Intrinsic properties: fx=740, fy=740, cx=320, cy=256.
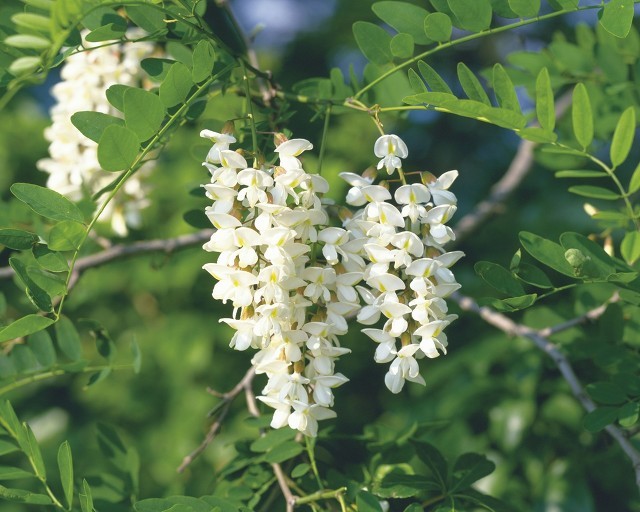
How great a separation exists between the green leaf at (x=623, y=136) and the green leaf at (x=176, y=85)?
0.49 metres

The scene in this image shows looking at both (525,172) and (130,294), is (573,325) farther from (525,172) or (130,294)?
(130,294)

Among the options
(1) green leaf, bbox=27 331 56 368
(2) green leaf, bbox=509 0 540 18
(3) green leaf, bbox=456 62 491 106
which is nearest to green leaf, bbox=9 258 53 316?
(1) green leaf, bbox=27 331 56 368

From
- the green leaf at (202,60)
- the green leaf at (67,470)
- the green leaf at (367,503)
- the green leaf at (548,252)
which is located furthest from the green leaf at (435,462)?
the green leaf at (202,60)

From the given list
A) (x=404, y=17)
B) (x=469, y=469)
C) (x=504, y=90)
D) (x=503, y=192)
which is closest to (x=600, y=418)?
(x=469, y=469)

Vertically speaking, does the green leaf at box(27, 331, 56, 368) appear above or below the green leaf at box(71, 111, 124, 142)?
below

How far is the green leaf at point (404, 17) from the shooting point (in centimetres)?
88

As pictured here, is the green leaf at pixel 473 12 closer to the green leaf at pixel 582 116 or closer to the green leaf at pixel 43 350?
the green leaf at pixel 582 116

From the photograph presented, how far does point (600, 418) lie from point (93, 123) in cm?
66

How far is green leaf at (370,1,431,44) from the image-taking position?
0.88 metres

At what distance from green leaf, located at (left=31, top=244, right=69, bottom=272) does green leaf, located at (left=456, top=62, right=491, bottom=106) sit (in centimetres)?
46

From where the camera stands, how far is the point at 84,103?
1.19 m

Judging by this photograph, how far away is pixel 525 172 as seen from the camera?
1.55 metres

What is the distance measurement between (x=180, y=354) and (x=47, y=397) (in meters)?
0.74

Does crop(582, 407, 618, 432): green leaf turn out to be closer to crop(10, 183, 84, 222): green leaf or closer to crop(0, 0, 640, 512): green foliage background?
crop(0, 0, 640, 512): green foliage background
